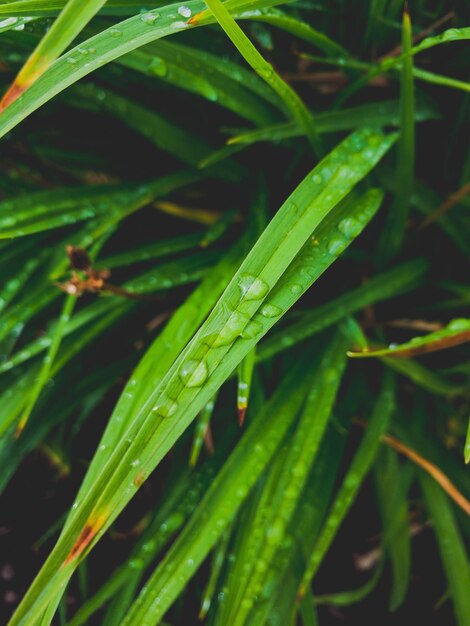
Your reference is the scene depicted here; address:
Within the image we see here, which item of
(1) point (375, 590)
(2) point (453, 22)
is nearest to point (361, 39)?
(2) point (453, 22)

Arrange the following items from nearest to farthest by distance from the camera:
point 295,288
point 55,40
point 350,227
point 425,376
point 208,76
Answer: point 55,40, point 295,288, point 350,227, point 208,76, point 425,376

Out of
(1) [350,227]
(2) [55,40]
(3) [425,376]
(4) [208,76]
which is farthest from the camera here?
(3) [425,376]

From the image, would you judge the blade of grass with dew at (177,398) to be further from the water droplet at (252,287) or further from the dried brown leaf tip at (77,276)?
the dried brown leaf tip at (77,276)

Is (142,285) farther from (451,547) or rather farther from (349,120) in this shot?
(451,547)

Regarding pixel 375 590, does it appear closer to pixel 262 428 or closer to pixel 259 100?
pixel 262 428

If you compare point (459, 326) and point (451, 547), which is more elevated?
point (459, 326)

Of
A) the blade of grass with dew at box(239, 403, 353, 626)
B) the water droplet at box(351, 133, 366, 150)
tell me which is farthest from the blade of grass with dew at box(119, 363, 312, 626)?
the water droplet at box(351, 133, 366, 150)

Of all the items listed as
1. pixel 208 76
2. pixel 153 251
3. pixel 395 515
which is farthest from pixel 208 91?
pixel 395 515

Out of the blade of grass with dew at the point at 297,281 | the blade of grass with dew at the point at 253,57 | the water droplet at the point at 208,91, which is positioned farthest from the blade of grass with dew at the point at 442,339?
the water droplet at the point at 208,91
